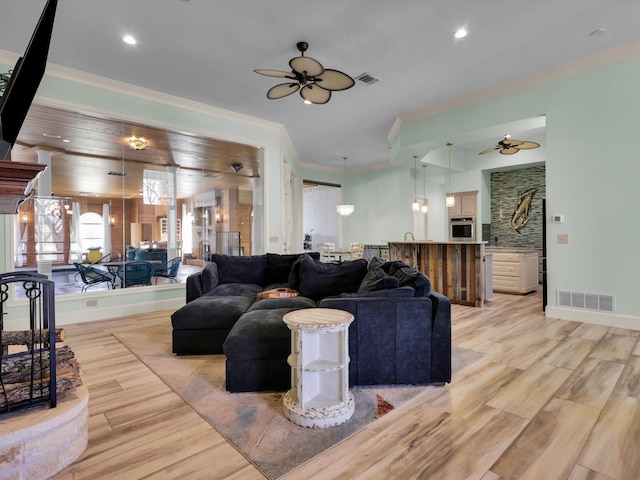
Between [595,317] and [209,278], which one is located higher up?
[209,278]

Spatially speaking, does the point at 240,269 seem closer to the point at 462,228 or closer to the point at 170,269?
the point at 170,269

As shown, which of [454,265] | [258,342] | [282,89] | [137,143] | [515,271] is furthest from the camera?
[515,271]

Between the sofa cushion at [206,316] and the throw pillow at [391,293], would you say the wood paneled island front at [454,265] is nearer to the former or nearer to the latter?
the throw pillow at [391,293]

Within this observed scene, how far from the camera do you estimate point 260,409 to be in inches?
88.5

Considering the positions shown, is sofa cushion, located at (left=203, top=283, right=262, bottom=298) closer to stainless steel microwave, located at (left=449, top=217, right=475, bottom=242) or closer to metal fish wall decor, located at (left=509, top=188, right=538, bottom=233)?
stainless steel microwave, located at (left=449, top=217, right=475, bottom=242)

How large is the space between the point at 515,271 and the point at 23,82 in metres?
7.28

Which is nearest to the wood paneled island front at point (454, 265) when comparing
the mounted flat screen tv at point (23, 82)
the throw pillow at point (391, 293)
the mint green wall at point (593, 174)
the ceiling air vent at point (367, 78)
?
the mint green wall at point (593, 174)

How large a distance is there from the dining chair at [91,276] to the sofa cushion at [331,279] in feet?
10.8

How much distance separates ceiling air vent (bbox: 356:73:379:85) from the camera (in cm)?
452

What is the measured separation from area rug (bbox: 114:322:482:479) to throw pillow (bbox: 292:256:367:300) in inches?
49.0

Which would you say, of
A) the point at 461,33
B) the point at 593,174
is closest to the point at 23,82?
the point at 461,33

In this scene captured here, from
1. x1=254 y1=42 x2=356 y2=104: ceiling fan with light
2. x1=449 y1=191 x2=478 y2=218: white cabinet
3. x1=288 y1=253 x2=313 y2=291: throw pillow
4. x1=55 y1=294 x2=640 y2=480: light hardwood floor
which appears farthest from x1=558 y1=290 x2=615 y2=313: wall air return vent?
Result: x1=254 y1=42 x2=356 y2=104: ceiling fan with light

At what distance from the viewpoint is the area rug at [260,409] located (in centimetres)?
180

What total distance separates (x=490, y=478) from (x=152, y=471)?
165cm
